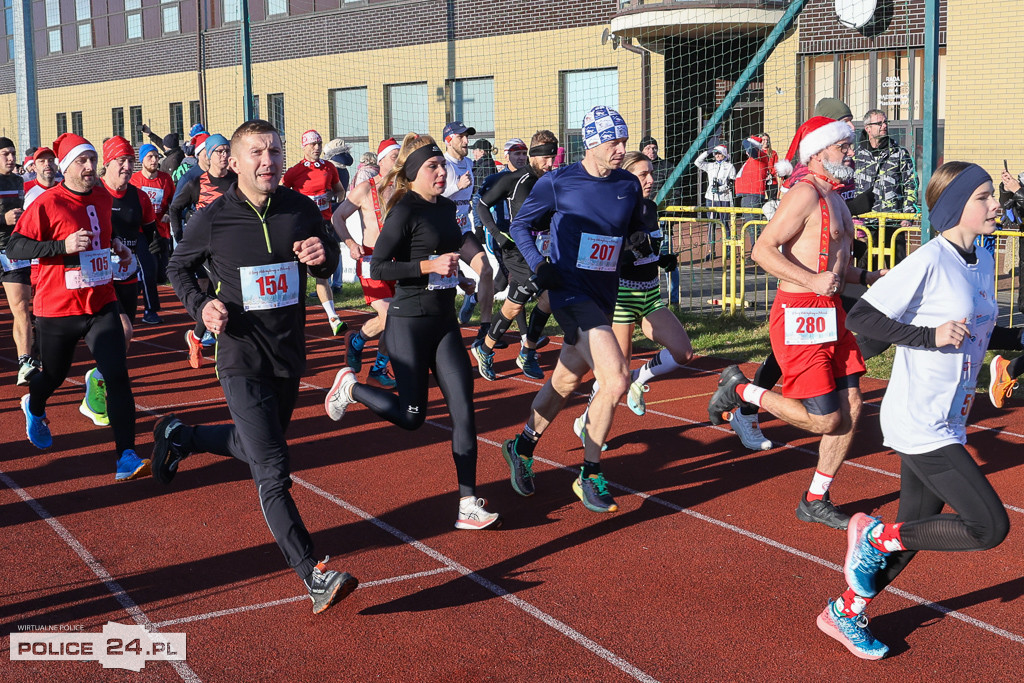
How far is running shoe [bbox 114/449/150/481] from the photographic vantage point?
6691 mm

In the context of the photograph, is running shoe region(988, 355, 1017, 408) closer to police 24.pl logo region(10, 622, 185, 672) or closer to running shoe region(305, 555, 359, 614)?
running shoe region(305, 555, 359, 614)

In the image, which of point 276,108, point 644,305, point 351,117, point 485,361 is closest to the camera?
point 644,305

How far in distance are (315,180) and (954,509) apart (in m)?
9.83

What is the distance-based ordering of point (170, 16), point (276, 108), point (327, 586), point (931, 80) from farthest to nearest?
point (170, 16) < point (276, 108) < point (931, 80) < point (327, 586)

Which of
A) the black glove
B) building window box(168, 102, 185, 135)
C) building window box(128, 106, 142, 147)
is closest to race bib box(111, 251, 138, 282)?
the black glove

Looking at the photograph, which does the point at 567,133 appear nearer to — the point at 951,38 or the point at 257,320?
the point at 951,38

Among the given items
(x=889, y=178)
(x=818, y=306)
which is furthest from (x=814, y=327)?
(x=889, y=178)

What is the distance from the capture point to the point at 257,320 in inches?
190

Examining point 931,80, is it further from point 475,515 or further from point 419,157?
point 475,515

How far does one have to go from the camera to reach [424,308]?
5.69 m

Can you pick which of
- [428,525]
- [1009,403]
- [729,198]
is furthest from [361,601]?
[729,198]

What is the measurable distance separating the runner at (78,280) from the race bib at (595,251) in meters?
2.79

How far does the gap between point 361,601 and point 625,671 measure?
1275mm

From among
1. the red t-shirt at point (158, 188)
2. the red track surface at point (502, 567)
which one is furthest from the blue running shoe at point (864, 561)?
the red t-shirt at point (158, 188)
